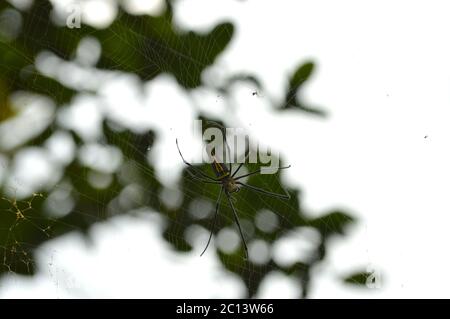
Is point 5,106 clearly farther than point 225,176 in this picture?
No

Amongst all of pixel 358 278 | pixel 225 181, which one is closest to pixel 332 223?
pixel 358 278

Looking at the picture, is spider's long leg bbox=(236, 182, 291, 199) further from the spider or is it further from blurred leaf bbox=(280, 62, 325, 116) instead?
blurred leaf bbox=(280, 62, 325, 116)

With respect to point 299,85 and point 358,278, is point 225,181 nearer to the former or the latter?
point 299,85

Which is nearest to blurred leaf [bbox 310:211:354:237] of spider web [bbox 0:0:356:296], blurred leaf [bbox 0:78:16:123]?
spider web [bbox 0:0:356:296]

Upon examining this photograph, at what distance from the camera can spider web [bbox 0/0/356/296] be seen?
2742 mm

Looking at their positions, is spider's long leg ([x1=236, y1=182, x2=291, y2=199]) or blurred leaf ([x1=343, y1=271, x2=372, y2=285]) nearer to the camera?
spider's long leg ([x1=236, y1=182, x2=291, y2=199])

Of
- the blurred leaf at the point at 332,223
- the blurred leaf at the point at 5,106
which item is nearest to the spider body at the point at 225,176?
the blurred leaf at the point at 332,223

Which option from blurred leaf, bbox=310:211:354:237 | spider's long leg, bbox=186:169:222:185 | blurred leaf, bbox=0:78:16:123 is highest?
blurred leaf, bbox=0:78:16:123

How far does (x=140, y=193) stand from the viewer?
2.83 metres

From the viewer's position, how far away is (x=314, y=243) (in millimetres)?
2943

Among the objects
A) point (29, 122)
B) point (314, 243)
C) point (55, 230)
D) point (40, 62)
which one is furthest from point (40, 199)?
point (314, 243)
